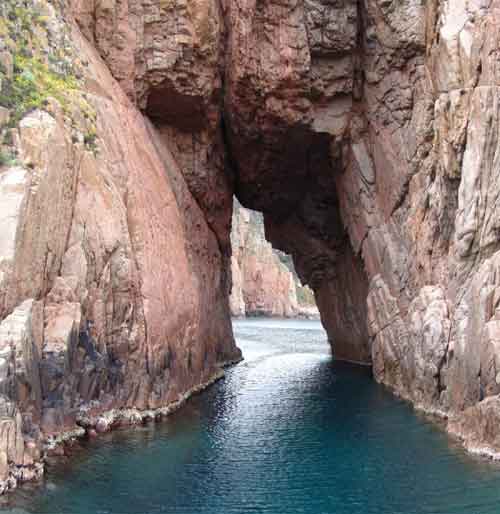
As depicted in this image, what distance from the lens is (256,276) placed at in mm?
124062

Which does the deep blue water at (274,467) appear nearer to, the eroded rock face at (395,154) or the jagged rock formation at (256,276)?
the eroded rock face at (395,154)

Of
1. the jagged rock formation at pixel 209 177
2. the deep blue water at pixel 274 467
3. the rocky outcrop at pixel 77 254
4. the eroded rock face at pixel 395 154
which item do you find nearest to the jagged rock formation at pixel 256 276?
the eroded rock face at pixel 395 154

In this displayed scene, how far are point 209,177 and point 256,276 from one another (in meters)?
86.6

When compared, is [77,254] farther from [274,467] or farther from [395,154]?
[395,154]

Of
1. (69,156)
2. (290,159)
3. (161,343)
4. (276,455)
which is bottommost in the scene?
(276,455)

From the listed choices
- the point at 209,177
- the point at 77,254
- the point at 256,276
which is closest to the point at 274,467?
the point at 77,254

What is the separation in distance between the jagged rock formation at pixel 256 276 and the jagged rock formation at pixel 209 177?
75.6m

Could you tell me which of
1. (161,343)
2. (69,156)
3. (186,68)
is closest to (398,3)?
(186,68)

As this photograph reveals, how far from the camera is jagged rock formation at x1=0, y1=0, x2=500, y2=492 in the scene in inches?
829

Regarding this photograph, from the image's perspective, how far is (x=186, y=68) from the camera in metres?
32.8

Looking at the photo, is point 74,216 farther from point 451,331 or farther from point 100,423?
point 451,331

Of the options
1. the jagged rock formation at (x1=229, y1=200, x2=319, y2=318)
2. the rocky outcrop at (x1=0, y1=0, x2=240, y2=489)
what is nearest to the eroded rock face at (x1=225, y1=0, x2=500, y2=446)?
the rocky outcrop at (x1=0, y1=0, x2=240, y2=489)

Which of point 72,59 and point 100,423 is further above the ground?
point 72,59

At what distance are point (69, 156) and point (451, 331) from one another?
55.6 feet
